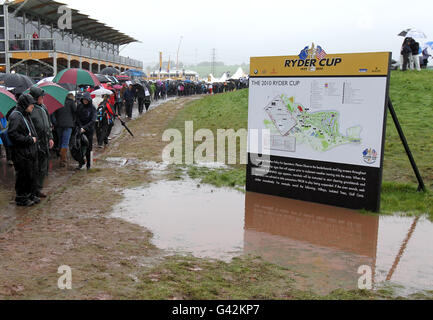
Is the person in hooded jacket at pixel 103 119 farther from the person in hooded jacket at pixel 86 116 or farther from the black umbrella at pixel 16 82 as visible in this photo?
the person in hooded jacket at pixel 86 116

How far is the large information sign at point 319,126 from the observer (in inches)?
280

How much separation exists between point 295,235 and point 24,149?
14.6ft

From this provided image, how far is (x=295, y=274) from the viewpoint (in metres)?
4.77

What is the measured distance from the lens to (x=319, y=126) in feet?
25.2

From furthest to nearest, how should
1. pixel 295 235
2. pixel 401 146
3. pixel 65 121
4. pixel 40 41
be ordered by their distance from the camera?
1. pixel 40 41
2. pixel 401 146
3. pixel 65 121
4. pixel 295 235

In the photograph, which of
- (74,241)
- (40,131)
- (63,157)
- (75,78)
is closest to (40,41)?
(75,78)

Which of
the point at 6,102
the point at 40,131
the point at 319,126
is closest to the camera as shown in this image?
the point at 319,126

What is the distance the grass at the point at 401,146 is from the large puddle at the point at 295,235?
0.94 m

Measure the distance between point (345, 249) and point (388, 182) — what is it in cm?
373

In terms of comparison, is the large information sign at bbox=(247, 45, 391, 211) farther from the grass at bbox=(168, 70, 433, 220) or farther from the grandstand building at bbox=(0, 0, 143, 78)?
the grandstand building at bbox=(0, 0, 143, 78)

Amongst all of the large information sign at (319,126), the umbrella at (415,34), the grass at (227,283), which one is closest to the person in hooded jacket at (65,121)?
the large information sign at (319,126)

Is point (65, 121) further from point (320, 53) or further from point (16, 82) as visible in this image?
point (320, 53)
